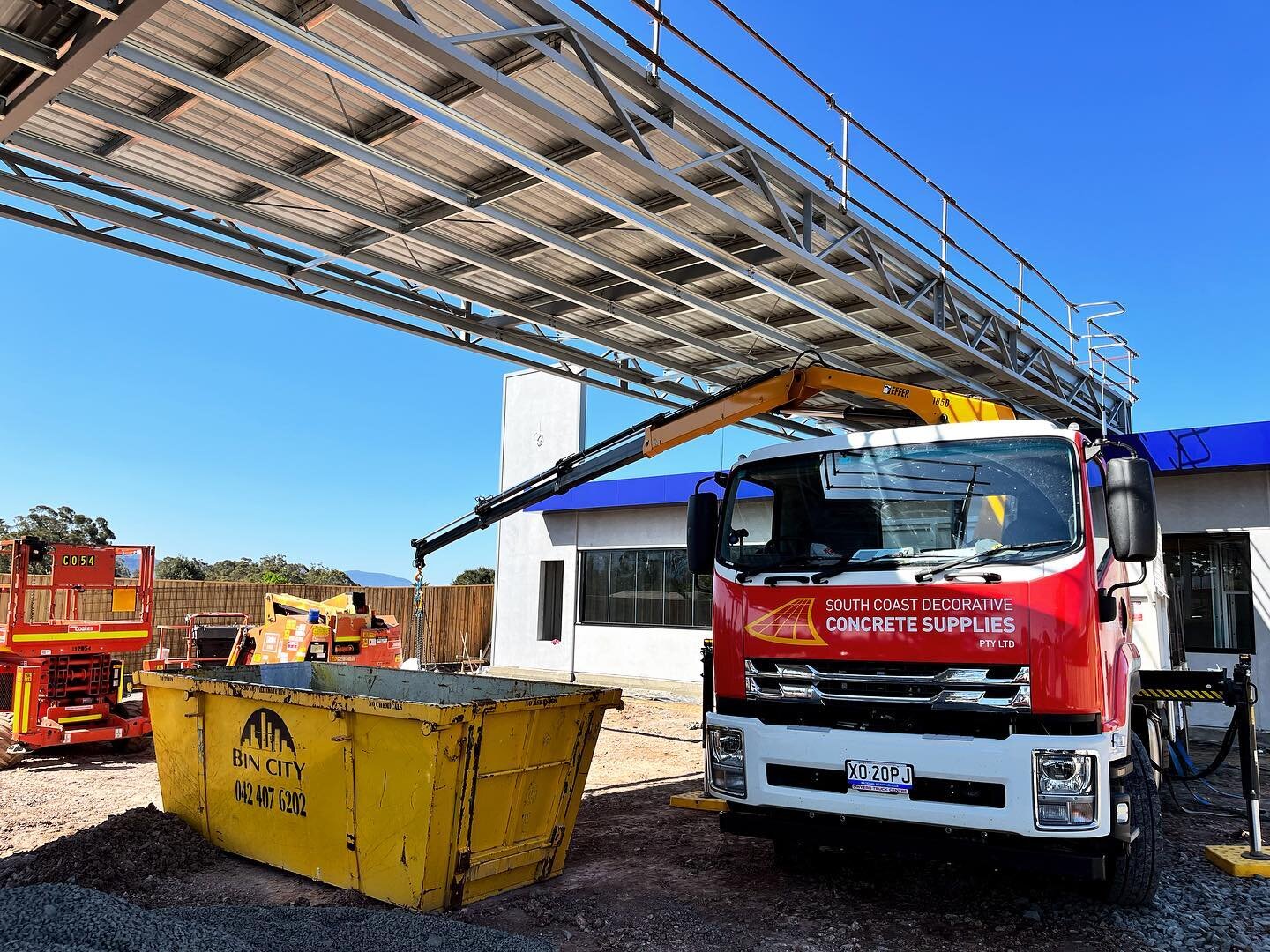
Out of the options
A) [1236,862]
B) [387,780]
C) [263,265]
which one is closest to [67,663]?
[263,265]

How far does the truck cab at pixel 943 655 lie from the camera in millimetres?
4801

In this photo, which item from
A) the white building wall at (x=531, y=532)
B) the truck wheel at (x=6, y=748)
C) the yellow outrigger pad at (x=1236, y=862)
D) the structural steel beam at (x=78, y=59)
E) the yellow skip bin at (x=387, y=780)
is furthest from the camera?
the white building wall at (x=531, y=532)

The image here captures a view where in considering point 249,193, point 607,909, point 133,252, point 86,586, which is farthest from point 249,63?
point 86,586

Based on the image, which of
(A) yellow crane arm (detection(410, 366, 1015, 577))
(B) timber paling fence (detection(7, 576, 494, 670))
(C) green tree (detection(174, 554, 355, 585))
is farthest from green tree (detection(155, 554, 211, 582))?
(A) yellow crane arm (detection(410, 366, 1015, 577))

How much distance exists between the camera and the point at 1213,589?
14.0 m

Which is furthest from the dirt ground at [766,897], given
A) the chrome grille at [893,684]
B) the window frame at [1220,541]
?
the window frame at [1220,541]

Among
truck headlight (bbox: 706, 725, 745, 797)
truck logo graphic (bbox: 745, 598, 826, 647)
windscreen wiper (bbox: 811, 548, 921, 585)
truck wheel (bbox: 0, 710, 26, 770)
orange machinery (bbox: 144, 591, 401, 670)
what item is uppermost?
windscreen wiper (bbox: 811, 548, 921, 585)

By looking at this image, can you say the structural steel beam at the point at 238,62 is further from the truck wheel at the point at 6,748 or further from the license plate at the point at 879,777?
the truck wheel at the point at 6,748

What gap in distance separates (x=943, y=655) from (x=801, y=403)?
4.16 metres

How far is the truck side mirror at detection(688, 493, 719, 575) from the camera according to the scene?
21.2ft

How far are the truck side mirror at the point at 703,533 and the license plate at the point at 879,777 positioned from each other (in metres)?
1.72

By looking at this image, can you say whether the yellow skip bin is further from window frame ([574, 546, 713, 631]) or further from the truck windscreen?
window frame ([574, 546, 713, 631])

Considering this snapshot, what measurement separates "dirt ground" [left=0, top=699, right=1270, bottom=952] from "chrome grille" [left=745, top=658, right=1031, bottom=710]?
1314 millimetres

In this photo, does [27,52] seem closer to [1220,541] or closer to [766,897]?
[766,897]
